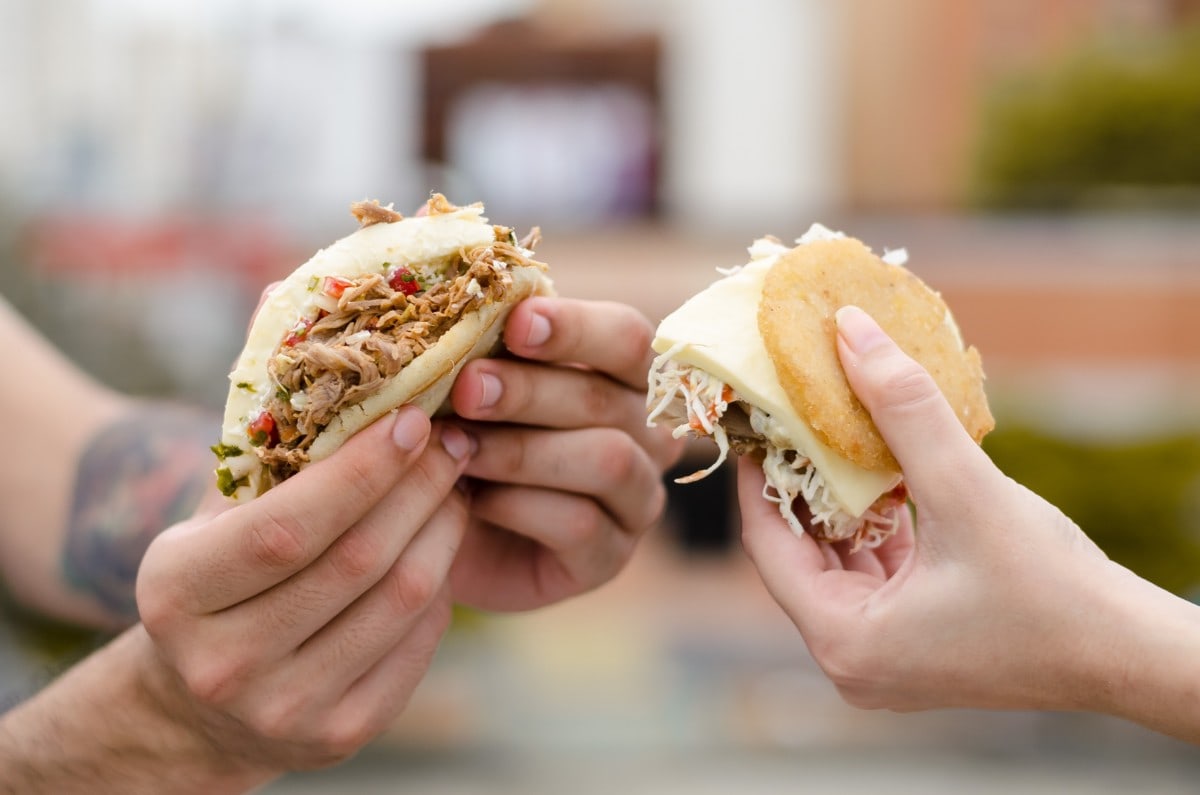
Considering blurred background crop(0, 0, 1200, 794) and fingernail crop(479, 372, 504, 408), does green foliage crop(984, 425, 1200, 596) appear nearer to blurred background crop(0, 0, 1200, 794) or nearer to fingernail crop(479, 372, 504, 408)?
blurred background crop(0, 0, 1200, 794)

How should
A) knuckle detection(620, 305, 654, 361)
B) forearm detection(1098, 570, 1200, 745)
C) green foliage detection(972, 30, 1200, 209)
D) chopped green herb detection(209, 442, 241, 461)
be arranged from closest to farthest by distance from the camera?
forearm detection(1098, 570, 1200, 745) → chopped green herb detection(209, 442, 241, 461) → knuckle detection(620, 305, 654, 361) → green foliage detection(972, 30, 1200, 209)

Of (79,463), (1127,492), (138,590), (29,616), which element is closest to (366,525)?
(138,590)

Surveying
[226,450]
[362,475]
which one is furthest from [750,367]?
[226,450]

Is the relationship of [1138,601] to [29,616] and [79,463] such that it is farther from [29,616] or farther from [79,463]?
[29,616]

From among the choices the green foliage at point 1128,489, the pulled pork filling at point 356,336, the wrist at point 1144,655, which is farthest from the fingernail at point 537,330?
the green foliage at point 1128,489

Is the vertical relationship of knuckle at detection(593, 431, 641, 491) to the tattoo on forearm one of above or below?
above

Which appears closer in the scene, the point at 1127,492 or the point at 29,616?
the point at 29,616

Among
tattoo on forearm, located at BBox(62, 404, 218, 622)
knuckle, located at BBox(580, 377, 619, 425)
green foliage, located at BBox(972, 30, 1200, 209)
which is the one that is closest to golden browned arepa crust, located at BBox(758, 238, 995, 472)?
knuckle, located at BBox(580, 377, 619, 425)
